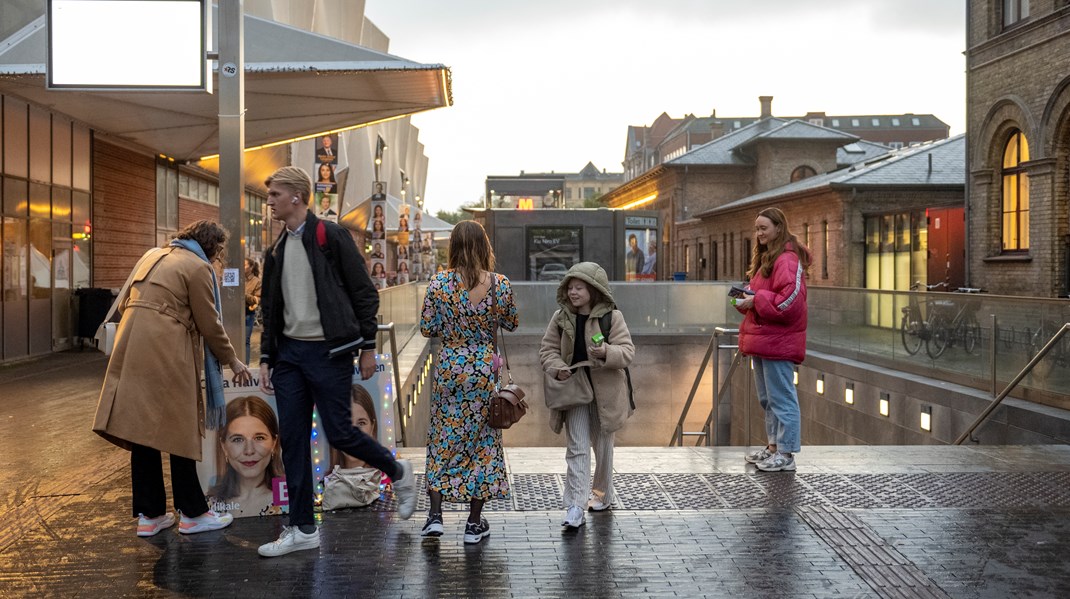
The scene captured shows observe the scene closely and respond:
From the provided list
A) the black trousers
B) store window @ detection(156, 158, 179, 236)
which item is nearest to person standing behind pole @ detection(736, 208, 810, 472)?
the black trousers

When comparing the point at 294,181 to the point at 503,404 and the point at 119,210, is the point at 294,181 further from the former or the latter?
the point at 119,210

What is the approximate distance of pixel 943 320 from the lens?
1324cm

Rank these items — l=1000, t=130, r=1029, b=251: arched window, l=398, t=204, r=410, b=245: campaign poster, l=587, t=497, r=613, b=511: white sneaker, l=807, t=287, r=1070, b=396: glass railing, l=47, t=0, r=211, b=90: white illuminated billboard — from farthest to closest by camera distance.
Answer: l=398, t=204, r=410, b=245: campaign poster < l=1000, t=130, r=1029, b=251: arched window < l=807, t=287, r=1070, b=396: glass railing < l=47, t=0, r=211, b=90: white illuminated billboard < l=587, t=497, r=613, b=511: white sneaker

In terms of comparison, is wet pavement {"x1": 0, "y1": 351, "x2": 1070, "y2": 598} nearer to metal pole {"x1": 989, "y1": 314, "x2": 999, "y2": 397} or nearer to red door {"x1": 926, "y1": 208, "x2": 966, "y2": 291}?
metal pole {"x1": 989, "y1": 314, "x2": 999, "y2": 397}

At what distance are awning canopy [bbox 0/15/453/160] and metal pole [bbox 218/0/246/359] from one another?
5145 mm

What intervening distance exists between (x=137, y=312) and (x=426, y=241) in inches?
2091

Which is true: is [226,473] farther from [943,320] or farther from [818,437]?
[818,437]

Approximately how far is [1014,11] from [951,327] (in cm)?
1360

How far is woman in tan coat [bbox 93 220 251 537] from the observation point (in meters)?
5.59

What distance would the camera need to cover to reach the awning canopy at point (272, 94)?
14.6 meters

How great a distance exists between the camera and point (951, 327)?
42.2 ft

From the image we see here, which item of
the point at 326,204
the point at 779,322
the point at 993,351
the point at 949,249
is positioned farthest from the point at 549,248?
the point at 779,322

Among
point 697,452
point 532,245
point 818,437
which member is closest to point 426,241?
point 532,245

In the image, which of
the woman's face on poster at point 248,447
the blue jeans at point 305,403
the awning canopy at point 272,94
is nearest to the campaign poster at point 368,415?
the woman's face on poster at point 248,447
